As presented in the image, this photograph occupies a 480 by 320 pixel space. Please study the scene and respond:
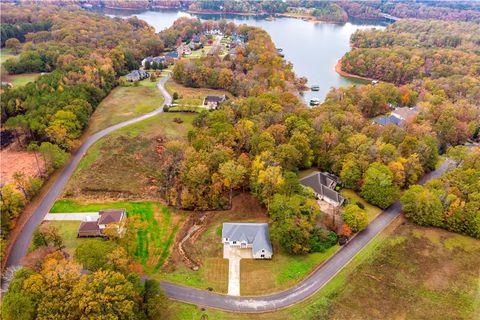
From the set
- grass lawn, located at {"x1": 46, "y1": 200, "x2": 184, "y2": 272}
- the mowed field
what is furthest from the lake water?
grass lawn, located at {"x1": 46, "y1": 200, "x2": 184, "y2": 272}

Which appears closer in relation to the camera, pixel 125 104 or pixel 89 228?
pixel 89 228

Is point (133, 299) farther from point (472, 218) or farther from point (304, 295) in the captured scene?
point (472, 218)

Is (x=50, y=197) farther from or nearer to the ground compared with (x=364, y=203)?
farther from the ground

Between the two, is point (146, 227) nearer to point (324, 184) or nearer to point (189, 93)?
point (324, 184)

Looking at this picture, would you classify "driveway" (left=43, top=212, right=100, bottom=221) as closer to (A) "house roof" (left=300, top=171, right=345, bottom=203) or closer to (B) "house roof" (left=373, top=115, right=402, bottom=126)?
(A) "house roof" (left=300, top=171, right=345, bottom=203)

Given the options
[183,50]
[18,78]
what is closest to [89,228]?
[18,78]

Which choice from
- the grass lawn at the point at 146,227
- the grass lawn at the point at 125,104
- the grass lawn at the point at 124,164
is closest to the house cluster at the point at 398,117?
the grass lawn at the point at 124,164
